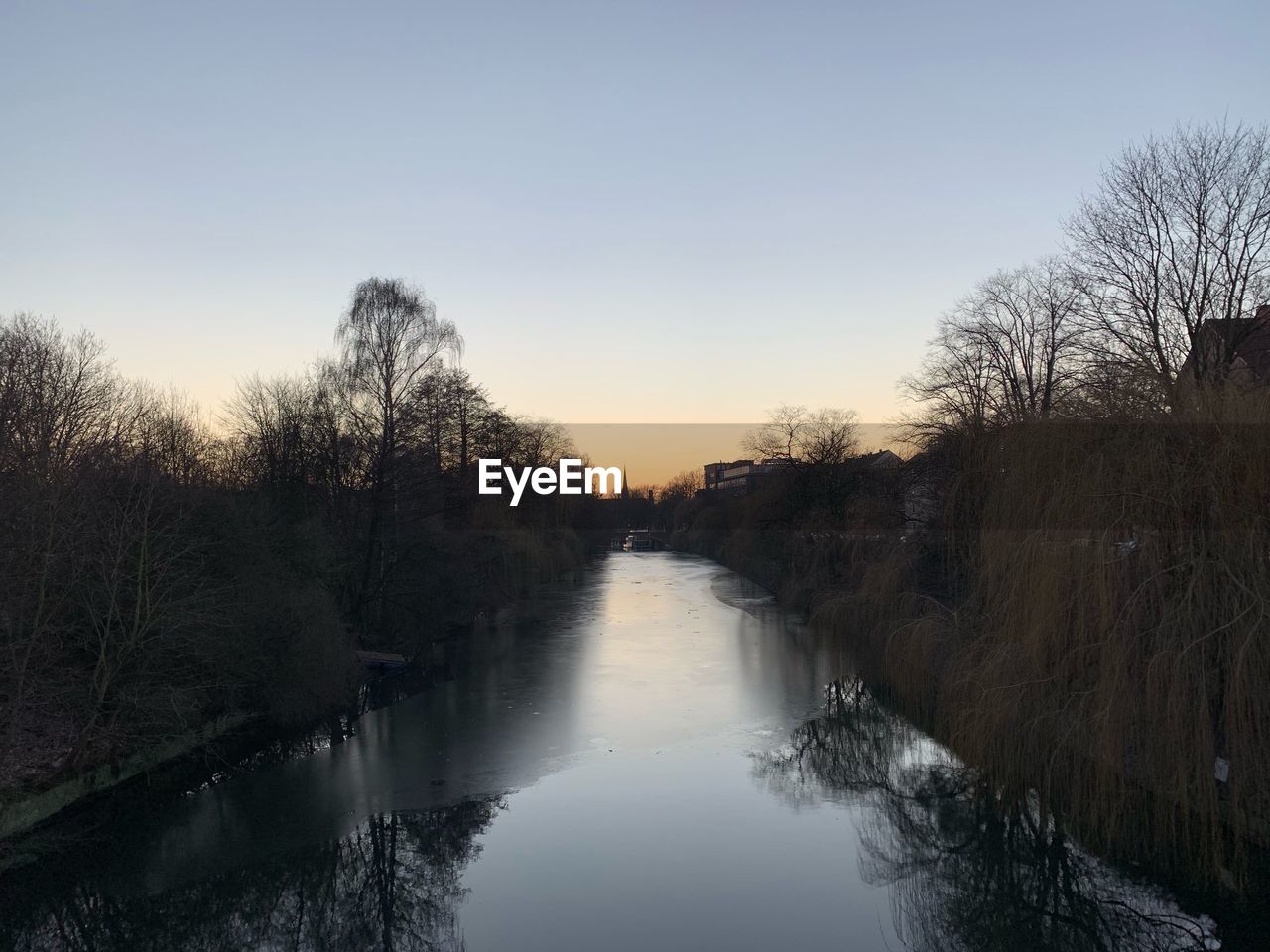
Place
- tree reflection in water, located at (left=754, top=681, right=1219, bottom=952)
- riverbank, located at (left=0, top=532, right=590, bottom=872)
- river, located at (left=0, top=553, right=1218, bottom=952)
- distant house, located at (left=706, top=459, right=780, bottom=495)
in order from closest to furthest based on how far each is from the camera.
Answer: tree reflection in water, located at (left=754, top=681, right=1219, bottom=952), river, located at (left=0, top=553, right=1218, bottom=952), riverbank, located at (left=0, top=532, right=590, bottom=872), distant house, located at (left=706, top=459, right=780, bottom=495)

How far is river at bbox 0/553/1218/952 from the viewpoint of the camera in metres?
9.09

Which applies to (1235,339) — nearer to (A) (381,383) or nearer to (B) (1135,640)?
(B) (1135,640)

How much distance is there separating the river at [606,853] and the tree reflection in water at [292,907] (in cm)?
3

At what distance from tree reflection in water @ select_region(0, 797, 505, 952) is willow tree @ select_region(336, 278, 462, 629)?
1565 centimetres

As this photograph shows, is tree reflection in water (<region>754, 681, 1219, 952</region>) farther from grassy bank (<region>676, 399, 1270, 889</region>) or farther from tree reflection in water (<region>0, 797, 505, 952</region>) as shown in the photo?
tree reflection in water (<region>0, 797, 505, 952</region>)

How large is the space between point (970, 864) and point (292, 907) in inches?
298

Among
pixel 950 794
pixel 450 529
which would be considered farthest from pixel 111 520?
pixel 450 529

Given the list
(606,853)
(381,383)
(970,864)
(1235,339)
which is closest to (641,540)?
(381,383)

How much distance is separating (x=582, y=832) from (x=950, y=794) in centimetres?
513

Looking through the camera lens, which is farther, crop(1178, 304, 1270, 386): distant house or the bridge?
the bridge

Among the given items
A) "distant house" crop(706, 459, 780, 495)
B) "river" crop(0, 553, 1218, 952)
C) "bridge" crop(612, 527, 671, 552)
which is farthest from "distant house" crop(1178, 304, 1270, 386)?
"bridge" crop(612, 527, 671, 552)

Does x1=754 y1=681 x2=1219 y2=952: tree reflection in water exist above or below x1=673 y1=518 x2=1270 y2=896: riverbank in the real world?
below

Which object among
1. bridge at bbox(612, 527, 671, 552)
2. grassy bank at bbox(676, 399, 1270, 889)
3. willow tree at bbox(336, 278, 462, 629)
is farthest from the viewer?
bridge at bbox(612, 527, 671, 552)

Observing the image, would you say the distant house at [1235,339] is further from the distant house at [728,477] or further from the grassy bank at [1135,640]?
the distant house at [728,477]
